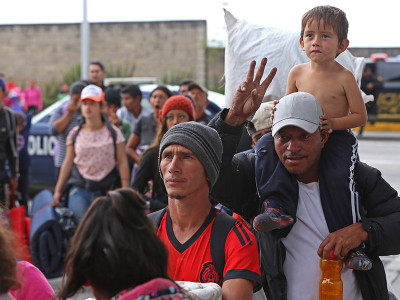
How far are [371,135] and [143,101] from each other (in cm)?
1542

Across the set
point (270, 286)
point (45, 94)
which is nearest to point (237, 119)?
point (270, 286)

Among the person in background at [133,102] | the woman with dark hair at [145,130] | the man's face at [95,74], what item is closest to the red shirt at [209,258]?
the woman with dark hair at [145,130]

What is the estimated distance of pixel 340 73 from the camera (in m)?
3.16

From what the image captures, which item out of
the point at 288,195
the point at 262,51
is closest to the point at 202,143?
the point at 288,195

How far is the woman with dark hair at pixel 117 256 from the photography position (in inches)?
69.8

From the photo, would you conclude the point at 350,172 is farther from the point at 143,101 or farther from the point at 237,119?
the point at 143,101

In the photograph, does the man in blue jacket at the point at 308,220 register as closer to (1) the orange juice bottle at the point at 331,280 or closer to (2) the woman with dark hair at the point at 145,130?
(1) the orange juice bottle at the point at 331,280

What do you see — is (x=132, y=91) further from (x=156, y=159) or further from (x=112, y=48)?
(x=112, y=48)

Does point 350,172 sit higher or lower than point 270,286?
higher

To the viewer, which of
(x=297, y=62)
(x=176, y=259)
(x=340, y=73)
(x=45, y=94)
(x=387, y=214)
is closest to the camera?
(x=176, y=259)

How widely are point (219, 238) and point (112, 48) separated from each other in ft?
110

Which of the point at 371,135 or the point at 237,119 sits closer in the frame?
the point at 237,119

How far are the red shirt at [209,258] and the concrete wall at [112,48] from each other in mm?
30951

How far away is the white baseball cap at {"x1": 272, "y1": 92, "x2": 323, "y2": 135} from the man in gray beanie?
0.29m
